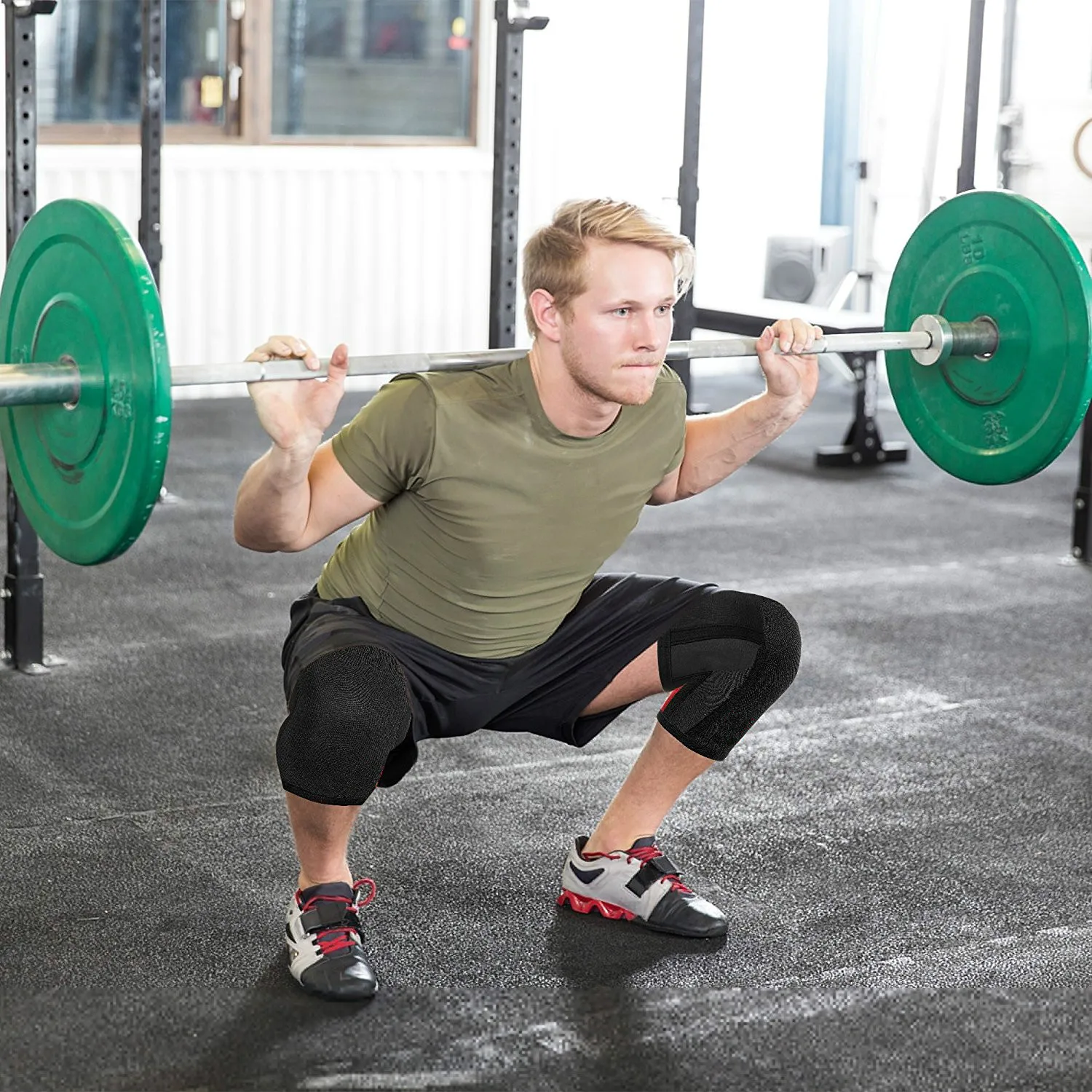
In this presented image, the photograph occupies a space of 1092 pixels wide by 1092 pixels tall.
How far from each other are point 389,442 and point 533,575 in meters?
0.26

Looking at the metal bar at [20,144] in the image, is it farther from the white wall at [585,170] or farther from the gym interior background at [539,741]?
the white wall at [585,170]

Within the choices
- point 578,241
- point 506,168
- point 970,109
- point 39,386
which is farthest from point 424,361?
point 970,109

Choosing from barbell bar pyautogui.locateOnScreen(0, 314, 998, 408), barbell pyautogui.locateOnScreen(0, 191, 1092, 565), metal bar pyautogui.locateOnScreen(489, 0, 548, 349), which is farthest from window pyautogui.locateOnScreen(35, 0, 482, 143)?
barbell bar pyautogui.locateOnScreen(0, 314, 998, 408)

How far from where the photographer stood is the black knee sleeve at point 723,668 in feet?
6.87

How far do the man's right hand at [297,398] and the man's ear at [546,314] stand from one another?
10.6 inches

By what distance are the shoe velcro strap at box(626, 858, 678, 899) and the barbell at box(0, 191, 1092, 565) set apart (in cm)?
67

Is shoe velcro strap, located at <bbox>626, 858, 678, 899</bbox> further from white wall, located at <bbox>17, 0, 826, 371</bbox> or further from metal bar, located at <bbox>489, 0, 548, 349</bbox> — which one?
white wall, located at <bbox>17, 0, 826, 371</bbox>

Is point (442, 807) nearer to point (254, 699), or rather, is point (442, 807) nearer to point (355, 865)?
point (355, 865)

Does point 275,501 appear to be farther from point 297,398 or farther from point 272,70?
point 272,70

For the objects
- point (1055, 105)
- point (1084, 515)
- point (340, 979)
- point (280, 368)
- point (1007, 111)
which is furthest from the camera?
point (1007, 111)

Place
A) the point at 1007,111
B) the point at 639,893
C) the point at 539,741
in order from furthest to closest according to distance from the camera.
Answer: the point at 1007,111 < the point at 539,741 < the point at 639,893

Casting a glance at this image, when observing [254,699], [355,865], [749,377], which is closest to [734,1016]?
[355,865]

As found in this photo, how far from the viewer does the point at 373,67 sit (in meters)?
6.95

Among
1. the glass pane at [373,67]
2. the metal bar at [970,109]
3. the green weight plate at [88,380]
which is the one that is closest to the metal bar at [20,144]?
the green weight plate at [88,380]
